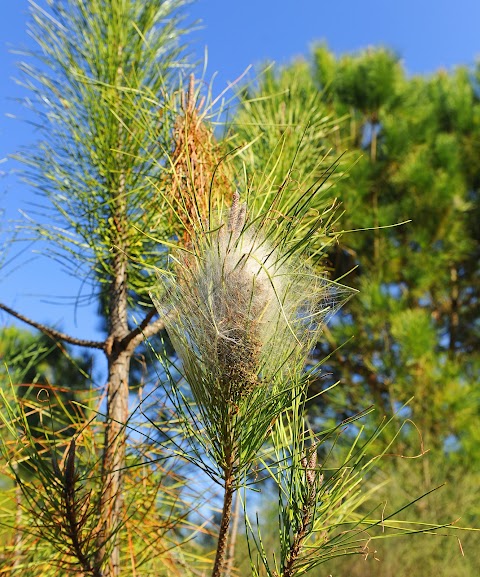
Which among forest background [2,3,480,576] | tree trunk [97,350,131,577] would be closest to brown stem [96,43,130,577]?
tree trunk [97,350,131,577]

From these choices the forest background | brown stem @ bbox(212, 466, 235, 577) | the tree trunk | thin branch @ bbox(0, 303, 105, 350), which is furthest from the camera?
the forest background

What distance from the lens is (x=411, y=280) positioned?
7.41ft

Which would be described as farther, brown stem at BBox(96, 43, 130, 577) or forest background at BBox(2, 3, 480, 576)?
forest background at BBox(2, 3, 480, 576)

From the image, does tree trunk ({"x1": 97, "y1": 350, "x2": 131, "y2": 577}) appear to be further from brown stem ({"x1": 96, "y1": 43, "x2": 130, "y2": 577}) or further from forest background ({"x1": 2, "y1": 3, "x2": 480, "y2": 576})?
forest background ({"x1": 2, "y1": 3, "x2": 480, "y2": 576})

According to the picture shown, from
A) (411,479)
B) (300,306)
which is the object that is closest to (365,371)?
(411,479)

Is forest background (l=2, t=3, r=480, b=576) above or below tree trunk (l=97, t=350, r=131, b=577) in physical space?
above

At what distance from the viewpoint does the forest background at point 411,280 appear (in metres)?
1.74

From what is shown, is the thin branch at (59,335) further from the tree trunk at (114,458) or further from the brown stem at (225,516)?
A: the brown stem at (225,516)

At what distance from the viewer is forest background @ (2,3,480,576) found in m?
1.74

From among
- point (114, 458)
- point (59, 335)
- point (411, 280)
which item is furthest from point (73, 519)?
point (411, 280)

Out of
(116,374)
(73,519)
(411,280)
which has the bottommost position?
(73,519)

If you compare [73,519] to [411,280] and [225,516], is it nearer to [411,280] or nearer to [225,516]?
[225,516]

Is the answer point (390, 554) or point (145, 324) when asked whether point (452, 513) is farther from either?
point (145, 324)

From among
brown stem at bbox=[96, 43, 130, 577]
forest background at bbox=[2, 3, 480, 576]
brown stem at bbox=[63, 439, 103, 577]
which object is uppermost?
forest background at bbox=[2, 3, 480, 576]
